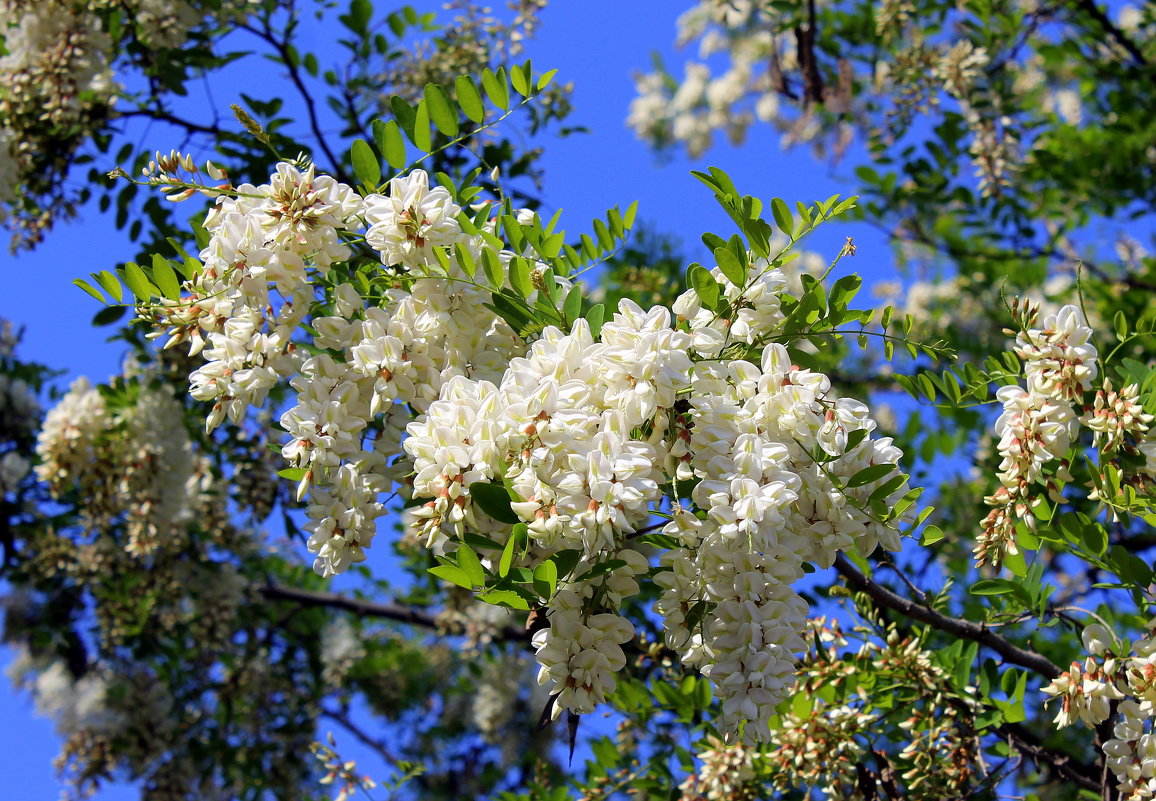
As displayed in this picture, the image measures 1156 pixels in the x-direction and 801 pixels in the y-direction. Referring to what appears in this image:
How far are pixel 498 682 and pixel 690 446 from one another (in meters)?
5.03

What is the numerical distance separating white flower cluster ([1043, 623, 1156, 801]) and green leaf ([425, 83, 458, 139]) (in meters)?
1.51

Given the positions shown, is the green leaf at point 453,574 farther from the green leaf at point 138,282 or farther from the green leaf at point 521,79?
the green leaf at point 521,79

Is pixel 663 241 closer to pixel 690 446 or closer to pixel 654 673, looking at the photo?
pixel 654 673

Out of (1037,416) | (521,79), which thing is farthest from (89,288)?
(1037,416)

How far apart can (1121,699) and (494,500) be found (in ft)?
4.07

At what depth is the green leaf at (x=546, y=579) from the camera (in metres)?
1.34

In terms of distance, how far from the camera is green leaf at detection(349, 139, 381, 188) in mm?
1755

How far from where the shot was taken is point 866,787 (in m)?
2.08

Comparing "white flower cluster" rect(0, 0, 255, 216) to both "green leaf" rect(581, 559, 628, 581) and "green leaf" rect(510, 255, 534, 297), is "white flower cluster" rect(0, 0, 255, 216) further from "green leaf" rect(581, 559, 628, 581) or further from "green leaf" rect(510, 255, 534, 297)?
"green leaf" rect(581, 559, 628, 581)

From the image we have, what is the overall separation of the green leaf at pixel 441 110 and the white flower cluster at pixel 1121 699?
1510 millimetres

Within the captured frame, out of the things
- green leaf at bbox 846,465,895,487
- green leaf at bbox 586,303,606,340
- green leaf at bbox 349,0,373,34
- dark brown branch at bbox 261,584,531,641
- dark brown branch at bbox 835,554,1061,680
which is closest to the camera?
green leaf at bbox 846,465,895,487

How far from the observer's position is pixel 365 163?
177cm

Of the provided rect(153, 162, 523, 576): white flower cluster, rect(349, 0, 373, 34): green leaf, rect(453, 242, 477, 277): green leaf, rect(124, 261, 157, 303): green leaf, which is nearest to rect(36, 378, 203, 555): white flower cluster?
rect(349, 0, 373, 34): green leaf

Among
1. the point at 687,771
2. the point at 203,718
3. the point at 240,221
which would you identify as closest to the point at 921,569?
the point at 687,771
